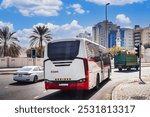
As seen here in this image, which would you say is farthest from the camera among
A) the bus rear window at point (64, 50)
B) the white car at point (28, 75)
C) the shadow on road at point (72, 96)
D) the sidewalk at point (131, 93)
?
the white car at point (28, 75)

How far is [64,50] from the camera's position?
50.1 ft

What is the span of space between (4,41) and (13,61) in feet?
13.3

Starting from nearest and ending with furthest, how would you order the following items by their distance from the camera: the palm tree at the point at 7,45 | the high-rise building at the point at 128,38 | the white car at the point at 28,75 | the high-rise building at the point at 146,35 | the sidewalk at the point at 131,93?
1. the sidewalk at the point at 131,93
2. the white car at the point at 28,75
3. the palm tree at the point at 7,45
4. the high-rise building at the point at 146,35
5. the high-rise building at the point at 128,38

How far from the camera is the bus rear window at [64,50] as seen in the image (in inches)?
593

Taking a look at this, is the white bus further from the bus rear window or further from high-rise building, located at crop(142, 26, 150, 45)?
high-rise building, located at crop(142, 26, 150, 45)

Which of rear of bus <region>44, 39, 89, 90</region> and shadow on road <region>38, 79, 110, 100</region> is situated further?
rear of bus <region>44, 39, 89, 90</region>

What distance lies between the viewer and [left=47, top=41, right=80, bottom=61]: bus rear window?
15068 mm

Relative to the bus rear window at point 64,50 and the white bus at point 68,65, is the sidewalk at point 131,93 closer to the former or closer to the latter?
the white bus at point 68,65

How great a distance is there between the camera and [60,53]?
1521 centimetres

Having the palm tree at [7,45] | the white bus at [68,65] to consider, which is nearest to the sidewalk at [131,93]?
the white bus at [68,65]

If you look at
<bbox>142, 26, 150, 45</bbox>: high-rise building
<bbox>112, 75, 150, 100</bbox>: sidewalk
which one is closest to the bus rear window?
<bbox>112, 75, 150, 100</bbox>: sidewalk

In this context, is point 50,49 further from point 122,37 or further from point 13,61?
point 122,37

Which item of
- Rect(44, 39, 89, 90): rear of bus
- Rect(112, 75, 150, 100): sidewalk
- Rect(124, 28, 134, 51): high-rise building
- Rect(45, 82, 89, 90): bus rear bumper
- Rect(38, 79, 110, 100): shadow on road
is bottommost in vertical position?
Rect(38, 79, 110, 100): shadow on road

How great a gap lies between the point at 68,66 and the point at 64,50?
0.84 m
